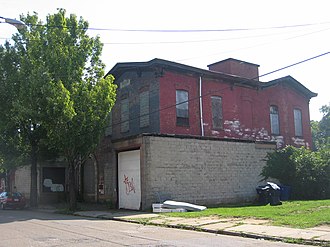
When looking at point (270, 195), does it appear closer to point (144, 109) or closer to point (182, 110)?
point (182, 110)

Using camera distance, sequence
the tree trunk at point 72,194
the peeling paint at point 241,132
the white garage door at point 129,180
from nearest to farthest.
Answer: the white garage door at point 129,180 < the tree trunk at point 72,194 < the peeling paint at point 241,132

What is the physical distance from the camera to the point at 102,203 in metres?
28.6

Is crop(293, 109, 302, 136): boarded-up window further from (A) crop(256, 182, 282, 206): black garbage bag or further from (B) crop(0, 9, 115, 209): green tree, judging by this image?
(B) crop(0, 9, 115, 209): green tree

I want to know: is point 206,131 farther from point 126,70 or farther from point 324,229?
point 324,229

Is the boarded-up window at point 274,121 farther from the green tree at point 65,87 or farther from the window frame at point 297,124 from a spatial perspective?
the green tree at point 65,87

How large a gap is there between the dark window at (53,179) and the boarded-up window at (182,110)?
46.6 feet

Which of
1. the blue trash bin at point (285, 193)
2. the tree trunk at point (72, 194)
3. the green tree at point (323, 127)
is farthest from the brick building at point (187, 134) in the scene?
the green tree at point (323, 127)

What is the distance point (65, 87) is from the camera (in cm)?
2323

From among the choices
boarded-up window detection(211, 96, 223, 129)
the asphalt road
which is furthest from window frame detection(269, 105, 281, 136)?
the asphalt road

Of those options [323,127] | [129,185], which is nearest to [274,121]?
[129,185]

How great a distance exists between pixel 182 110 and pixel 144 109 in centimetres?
262

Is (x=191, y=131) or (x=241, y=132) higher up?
(x=241, y=132)

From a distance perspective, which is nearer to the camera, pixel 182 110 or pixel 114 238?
pixel 114 238

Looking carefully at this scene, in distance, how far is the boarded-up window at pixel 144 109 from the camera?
89.0 ft
